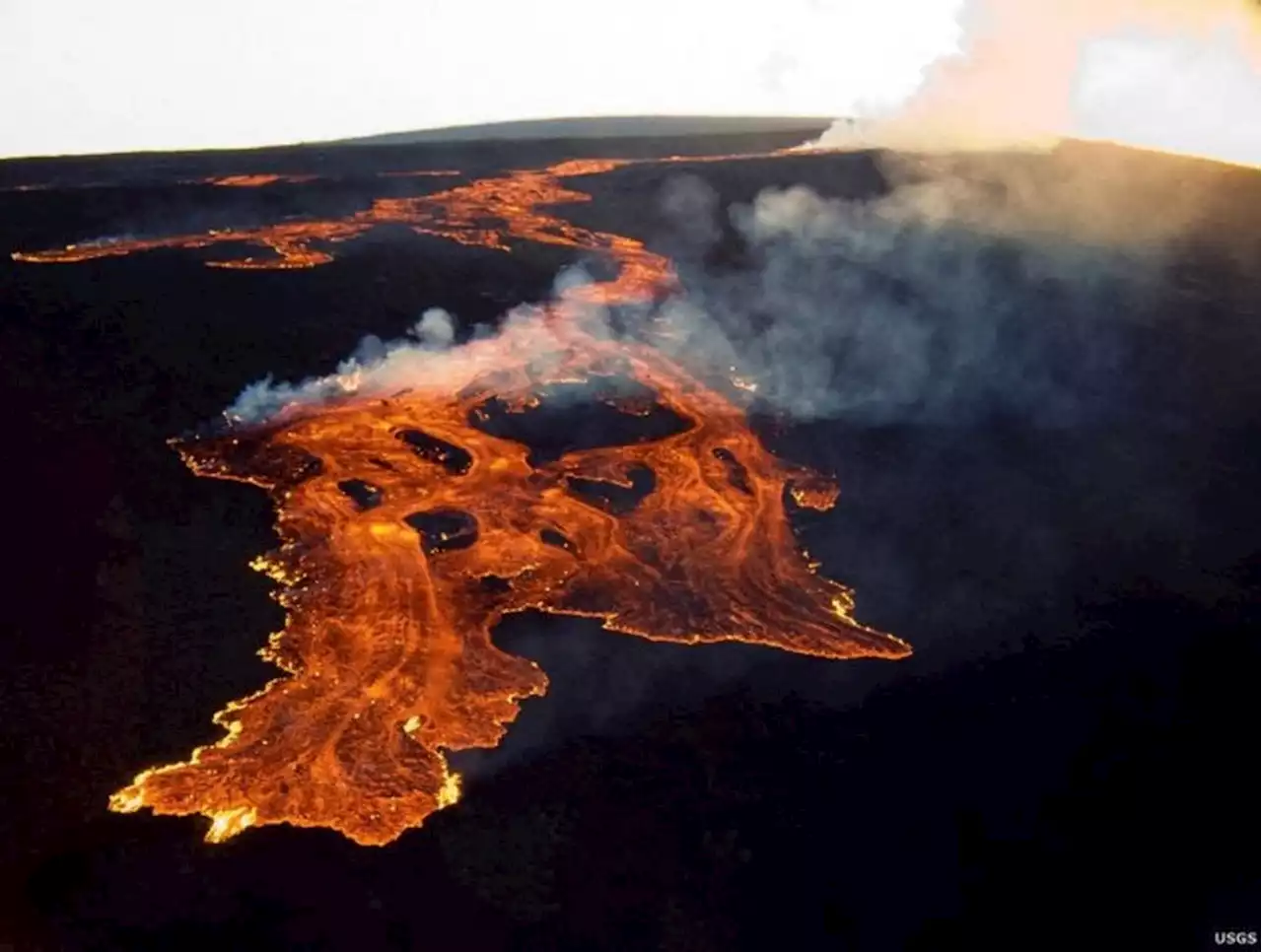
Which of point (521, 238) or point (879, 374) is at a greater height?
point (521, 238)

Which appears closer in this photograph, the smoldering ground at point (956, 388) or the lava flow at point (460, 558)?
the lava flow at point (460, 558)

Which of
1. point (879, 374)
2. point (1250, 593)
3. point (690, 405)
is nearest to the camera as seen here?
point (1250, 593)

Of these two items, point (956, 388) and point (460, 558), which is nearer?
point (460, 558)

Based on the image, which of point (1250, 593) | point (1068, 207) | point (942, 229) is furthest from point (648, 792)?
point (1068, 207)

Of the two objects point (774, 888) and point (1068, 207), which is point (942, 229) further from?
point (774, 888)

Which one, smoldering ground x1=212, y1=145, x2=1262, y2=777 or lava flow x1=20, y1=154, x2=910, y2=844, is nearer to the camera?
lava flow x1=20, y1=154, x2=910, y2=844

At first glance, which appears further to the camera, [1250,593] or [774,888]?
[1250,593]

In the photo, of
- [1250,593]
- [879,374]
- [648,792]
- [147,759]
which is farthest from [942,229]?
[147,759]

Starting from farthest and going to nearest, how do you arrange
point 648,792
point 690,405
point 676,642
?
point 690,405 → point 676,642 → point 648,792
